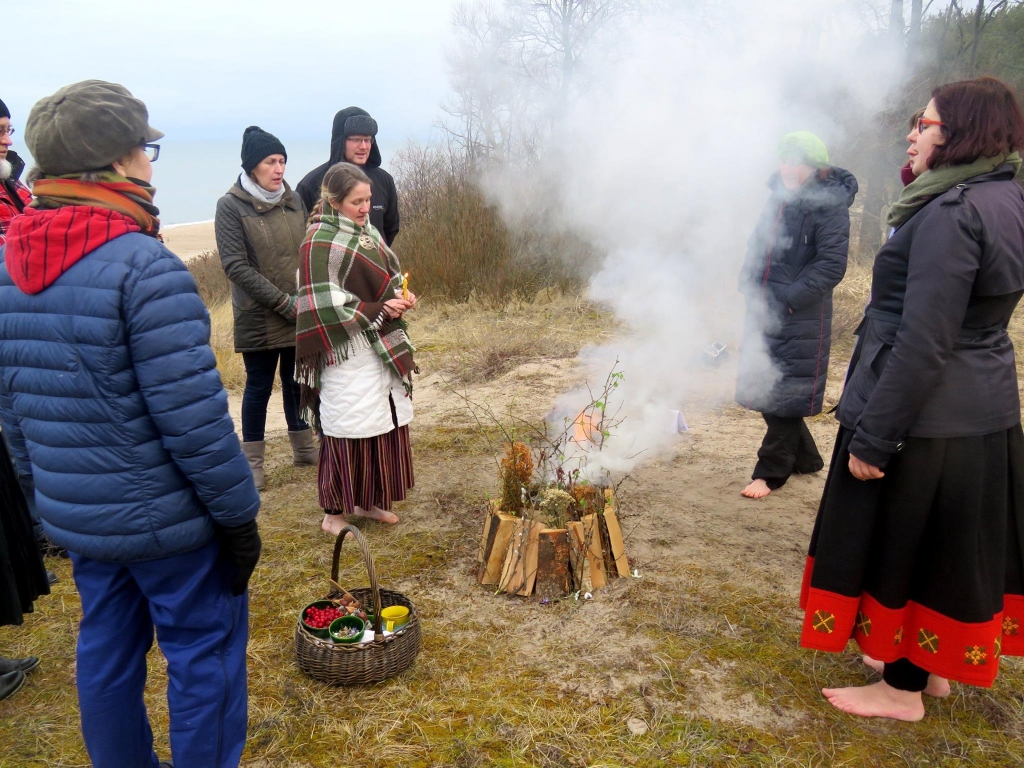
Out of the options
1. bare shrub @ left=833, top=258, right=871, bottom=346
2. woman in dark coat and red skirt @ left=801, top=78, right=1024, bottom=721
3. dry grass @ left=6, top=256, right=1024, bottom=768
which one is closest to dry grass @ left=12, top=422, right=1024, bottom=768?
dry grass @ left=6, top=256, right=1024, bottom=768

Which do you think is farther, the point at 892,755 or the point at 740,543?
the point at 740,543

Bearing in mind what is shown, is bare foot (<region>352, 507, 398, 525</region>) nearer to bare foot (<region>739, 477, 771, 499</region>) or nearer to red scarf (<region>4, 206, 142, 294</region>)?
bare foot (<region>739, 477, 771, 499</region>)

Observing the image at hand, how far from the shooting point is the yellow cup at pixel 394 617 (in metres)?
2.90

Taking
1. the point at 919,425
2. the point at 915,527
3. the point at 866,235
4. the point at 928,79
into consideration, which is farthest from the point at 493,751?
the point at 866,235

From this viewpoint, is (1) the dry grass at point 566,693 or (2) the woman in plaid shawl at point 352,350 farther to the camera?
(2) the woman in plaid shawl at point 352,350

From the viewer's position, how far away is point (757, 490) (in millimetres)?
4406

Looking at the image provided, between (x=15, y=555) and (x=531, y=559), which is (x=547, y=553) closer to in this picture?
(x=531, y=559)

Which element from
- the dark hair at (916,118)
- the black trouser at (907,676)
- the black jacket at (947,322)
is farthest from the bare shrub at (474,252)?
the black trouser at (907,676)

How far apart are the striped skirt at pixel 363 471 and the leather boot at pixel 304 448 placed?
1183mm

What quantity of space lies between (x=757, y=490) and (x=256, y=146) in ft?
11.3

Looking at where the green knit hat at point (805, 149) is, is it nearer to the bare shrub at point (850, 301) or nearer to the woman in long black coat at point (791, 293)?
the woman in long black coat at point (791, 293)

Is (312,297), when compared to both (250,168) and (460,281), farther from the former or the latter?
(460,281)

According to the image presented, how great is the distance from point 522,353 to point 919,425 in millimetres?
5572

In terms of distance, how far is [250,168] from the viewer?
169 inches
